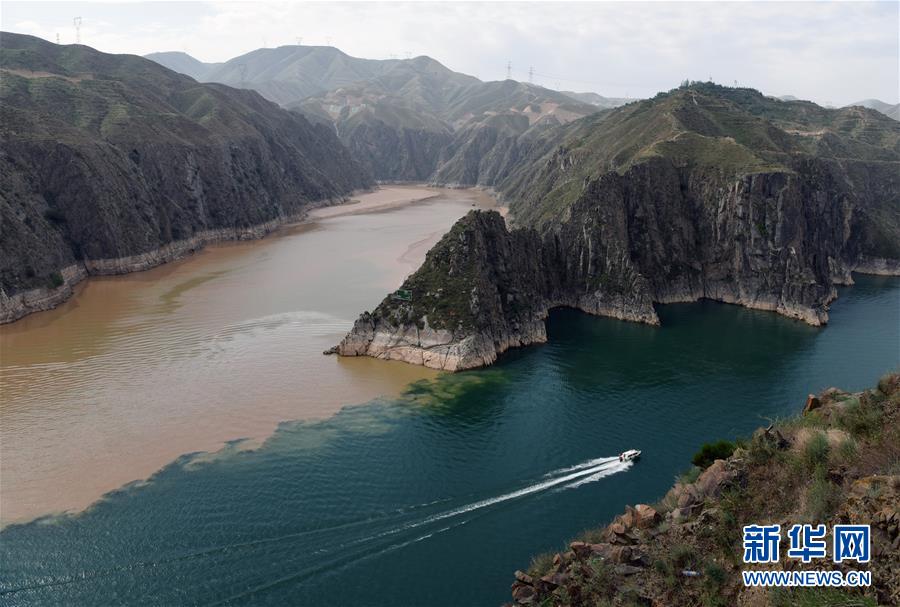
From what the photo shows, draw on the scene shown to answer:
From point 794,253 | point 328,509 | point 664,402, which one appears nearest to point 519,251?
point 664,402

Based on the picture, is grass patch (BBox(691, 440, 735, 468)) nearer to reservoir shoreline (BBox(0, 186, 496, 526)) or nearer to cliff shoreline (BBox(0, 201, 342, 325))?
reservoir shoreline (BBox(0, 186, 496, 526))

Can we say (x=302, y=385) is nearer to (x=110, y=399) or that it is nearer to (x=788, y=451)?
(x=110, y=399)

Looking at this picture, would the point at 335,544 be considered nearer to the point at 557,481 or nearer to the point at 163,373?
the point at 557,481

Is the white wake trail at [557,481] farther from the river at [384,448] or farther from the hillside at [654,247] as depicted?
the hillside at [654,247]

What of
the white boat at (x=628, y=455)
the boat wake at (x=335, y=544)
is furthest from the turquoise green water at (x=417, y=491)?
the white boat at (x=628, y=455)

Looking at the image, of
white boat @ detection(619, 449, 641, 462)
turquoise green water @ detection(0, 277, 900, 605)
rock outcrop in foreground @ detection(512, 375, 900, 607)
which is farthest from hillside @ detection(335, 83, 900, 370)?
rock outcrop in foreground @ detection(512, 375, 900, 607)

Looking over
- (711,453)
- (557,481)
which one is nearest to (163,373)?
(557,481)
